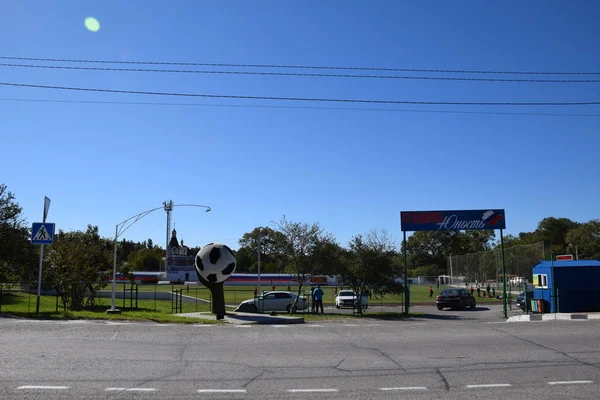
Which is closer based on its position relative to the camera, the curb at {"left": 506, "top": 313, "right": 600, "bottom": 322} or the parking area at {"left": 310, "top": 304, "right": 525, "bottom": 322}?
the curb at {"left": 506, "top": 313, "right": 600, "bottom": 322}

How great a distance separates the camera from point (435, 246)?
122812mm

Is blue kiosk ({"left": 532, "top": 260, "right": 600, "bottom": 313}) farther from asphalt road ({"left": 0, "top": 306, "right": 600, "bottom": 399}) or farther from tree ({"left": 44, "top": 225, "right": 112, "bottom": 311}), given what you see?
tree ({"left": 44, "top": 225, "right": 112, "bottom": 311})

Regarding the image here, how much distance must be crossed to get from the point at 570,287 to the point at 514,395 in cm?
1710

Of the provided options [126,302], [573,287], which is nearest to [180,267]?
[126,302]

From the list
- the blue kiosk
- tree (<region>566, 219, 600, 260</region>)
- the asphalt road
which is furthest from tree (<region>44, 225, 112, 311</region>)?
tree (<region>566, 219, 600, 260</region>)

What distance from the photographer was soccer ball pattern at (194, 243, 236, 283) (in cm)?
2156

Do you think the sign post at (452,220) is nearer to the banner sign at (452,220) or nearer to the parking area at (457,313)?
the banner sign at (452,220)

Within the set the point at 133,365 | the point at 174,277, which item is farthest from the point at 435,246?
the point at 133,365

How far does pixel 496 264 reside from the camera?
40875 millimetres

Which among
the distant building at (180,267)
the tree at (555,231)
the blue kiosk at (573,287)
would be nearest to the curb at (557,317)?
the blue kiosk at (573,287)

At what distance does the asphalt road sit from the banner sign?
1125cm

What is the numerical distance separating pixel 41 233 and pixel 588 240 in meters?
90.3

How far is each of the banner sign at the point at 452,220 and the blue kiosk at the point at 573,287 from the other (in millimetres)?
3700

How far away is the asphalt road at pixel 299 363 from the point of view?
7.46 metres
